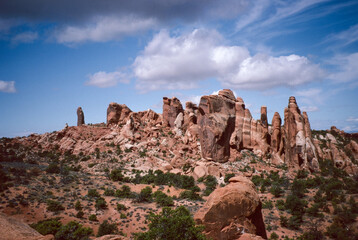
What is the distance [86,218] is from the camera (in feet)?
78.8

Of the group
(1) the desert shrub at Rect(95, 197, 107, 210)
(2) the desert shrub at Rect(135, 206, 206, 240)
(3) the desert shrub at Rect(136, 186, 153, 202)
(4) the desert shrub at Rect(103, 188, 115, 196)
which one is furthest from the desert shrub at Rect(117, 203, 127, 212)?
(2) the desert shrub at Rect(135, 206, 206, 240)

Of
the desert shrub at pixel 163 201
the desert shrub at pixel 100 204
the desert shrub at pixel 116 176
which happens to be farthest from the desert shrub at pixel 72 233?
the desert shrub at pixel 116 176

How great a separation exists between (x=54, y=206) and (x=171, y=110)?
42.9m

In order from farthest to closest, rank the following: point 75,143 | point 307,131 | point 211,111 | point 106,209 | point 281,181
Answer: point 75,143 < point 211,111 < point 307,131 < point 281,181 < point 106,209

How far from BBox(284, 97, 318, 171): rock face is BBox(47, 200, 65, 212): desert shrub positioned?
43761 millimetres

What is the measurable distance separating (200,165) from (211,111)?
13.2 metres

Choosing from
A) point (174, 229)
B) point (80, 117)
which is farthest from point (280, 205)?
point (80, 117)

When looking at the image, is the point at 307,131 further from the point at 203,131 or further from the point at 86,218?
the point at 86,218

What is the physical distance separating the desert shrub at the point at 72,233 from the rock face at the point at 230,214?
11.9m

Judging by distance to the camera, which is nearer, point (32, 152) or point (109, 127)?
point (32, 152)

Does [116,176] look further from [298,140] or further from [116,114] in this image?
[298,140]

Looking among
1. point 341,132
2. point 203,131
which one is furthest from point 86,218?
point 341,132

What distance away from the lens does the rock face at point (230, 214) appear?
13734mm

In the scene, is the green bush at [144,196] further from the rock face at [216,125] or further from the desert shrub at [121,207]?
the rock face at [216,125]
